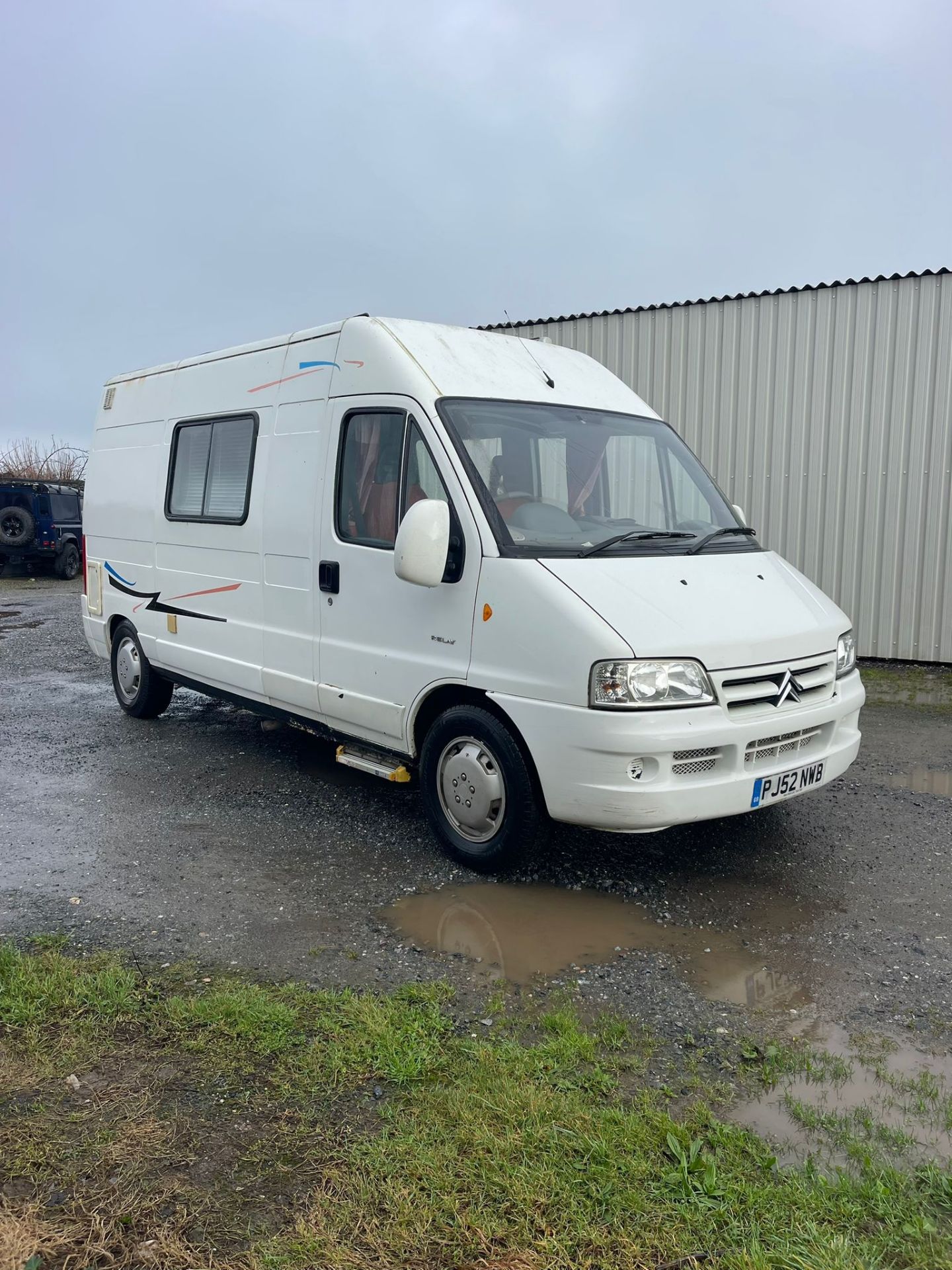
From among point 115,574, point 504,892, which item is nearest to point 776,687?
point 504,892

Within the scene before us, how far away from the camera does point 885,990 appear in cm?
379

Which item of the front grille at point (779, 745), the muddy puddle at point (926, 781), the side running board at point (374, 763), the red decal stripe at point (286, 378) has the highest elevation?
the red decal stripe at point (286, 378)

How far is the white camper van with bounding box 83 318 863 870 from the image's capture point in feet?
14.1

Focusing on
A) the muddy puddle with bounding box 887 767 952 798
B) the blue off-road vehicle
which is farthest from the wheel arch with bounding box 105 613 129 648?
the blue off-road vehicle

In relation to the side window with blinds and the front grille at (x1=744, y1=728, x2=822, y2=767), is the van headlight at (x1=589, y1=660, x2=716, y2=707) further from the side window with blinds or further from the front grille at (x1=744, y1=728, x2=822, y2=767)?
the side window with blinds

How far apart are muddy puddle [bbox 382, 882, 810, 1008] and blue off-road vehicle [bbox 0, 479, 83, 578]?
19829 millimetres

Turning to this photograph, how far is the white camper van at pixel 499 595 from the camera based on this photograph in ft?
14.1

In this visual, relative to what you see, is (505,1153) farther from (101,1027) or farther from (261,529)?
(261,529)

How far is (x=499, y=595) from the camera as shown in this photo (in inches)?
179

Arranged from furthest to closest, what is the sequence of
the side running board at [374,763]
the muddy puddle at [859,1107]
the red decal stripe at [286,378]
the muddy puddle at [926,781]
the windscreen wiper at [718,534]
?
the muddy puddle at [926,781] → the red decal stripe at [286,378] → the side running board at [374,763] → the windscreen wiper at [718,534] → the muddy puddle at [859,1107]

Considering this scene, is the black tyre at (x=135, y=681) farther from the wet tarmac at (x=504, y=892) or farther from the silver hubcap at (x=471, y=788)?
the silver hubcap at (x=471, y=788)

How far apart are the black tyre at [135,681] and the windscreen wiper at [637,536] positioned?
4.42 metres

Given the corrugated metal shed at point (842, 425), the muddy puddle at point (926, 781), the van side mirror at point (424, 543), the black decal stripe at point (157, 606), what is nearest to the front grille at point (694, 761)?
the van side mirror at point (424, 543)

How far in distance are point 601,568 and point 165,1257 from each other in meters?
3.05
